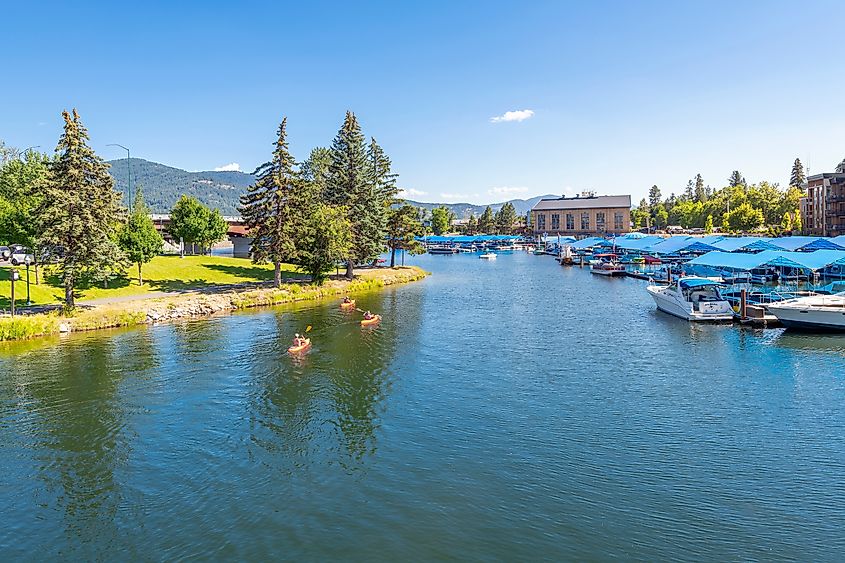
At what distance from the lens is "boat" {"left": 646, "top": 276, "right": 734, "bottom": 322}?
46.1 metres

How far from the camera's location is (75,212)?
43594mm

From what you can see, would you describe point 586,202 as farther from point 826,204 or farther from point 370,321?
point 370,321

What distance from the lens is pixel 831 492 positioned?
18.1 meters

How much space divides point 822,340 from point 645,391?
18167 millimetres

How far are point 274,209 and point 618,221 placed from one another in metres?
137

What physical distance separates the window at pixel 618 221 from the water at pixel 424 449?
14318cm

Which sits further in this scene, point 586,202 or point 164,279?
point 586,202

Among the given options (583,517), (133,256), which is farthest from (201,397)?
(133,256)

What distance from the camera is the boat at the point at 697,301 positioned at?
151ft

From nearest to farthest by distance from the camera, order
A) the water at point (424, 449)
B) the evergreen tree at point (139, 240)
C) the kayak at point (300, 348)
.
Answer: the water at point (424, 449) < the kayak at point (300, 348) < the evergreen tree at point (139, 240)

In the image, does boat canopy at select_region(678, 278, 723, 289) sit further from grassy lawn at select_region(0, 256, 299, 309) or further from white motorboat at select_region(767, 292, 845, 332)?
grassy lawn at select_region(0, 256, 299, 309)

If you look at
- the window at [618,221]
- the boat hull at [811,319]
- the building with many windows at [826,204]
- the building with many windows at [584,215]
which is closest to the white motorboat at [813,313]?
the boat hull at [811,319]

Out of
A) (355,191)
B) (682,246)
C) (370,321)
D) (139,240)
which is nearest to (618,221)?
(682,246)

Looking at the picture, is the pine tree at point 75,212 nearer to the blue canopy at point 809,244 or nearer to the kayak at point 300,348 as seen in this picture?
the kayak at point 300,348
